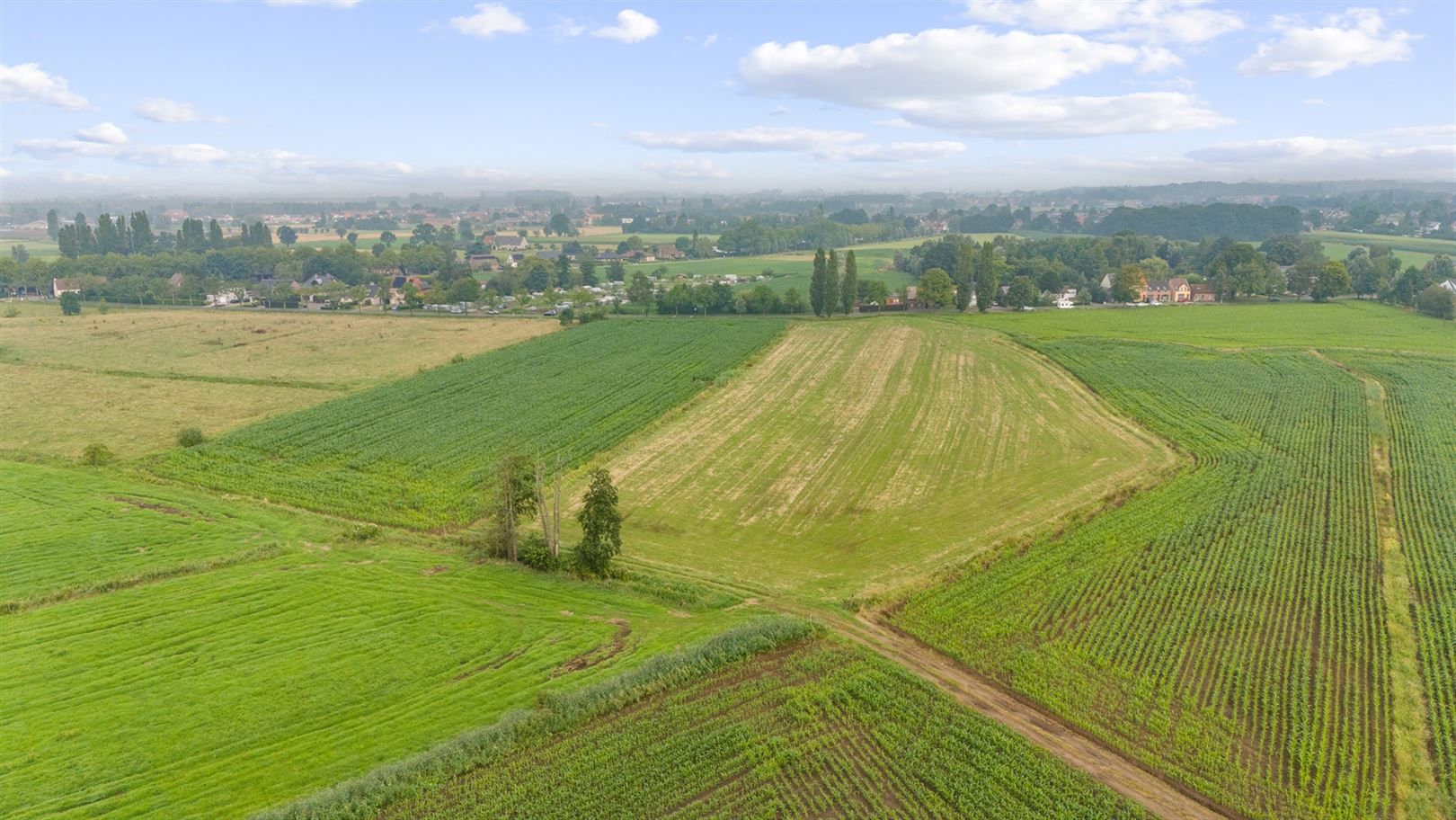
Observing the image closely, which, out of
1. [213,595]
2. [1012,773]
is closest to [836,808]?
[1012,773]

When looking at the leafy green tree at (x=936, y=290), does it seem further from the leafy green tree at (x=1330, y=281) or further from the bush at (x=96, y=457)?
the bush at (x=96, y=457)

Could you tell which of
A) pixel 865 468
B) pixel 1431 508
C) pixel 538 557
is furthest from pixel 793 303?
pixel 538 557

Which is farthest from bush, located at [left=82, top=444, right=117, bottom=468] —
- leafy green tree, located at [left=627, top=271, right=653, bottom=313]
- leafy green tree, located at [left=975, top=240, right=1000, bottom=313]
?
leafy green tree, located at [left=975, top=240, right=1000, bottom=313]

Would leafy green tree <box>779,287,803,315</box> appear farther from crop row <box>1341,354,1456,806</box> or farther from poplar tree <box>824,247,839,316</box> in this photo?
crop row <box>1341,354,1456,806</box>

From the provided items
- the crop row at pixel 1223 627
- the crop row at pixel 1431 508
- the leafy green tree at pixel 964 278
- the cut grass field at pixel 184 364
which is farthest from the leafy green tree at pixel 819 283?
the crop row at pixel 1223 627

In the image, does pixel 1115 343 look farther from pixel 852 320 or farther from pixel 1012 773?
pixel 1012 773

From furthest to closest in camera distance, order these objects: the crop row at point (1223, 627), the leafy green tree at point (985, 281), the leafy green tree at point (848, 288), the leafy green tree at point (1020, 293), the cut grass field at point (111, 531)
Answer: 1. the leafy green tree at point (1020, 293)
2. the leafy green tree at point (985, 281)
3. the leafy green tree at point (848, 288)
4. the cut grass field at point (111, 531)
5. the crop row at point (1223, 627)
